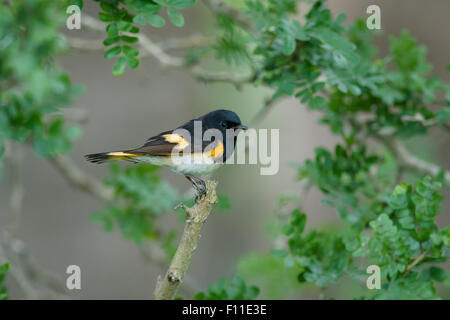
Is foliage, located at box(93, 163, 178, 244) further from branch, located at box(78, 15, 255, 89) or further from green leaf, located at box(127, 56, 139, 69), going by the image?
green leaf, located at box(127, 56, 139, 69)

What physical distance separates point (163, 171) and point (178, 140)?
276 cm

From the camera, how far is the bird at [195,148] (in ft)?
7.64

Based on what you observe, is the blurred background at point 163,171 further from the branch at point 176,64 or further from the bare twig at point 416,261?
the bare twig at point 416,261

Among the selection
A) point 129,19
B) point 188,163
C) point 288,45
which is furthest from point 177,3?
point 188,163

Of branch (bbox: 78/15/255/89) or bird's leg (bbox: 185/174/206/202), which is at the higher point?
branch (bbox: 78/15/255/89)

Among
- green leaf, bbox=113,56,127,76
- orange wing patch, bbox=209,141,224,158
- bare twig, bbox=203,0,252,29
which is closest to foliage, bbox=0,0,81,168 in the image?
green leaf, bbox=113,56,127,76

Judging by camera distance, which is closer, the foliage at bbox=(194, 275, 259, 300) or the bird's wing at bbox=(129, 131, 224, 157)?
the foliage at bbox=(194, 275, 259, 300)

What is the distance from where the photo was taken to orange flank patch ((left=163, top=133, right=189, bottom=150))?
7.76 ft

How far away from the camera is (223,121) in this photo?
8.23 feet

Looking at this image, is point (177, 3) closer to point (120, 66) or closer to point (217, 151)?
point (120, 66)

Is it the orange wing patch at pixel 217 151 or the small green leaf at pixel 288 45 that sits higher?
the small green leaf at pixel 288 45

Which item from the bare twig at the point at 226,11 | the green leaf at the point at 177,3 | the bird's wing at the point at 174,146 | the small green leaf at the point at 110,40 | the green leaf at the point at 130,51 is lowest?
the bird's wing at the point at 174,146

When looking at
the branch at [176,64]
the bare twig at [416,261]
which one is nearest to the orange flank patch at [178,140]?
the branch at [176,64]

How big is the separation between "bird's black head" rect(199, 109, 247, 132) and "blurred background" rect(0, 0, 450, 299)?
200cm
